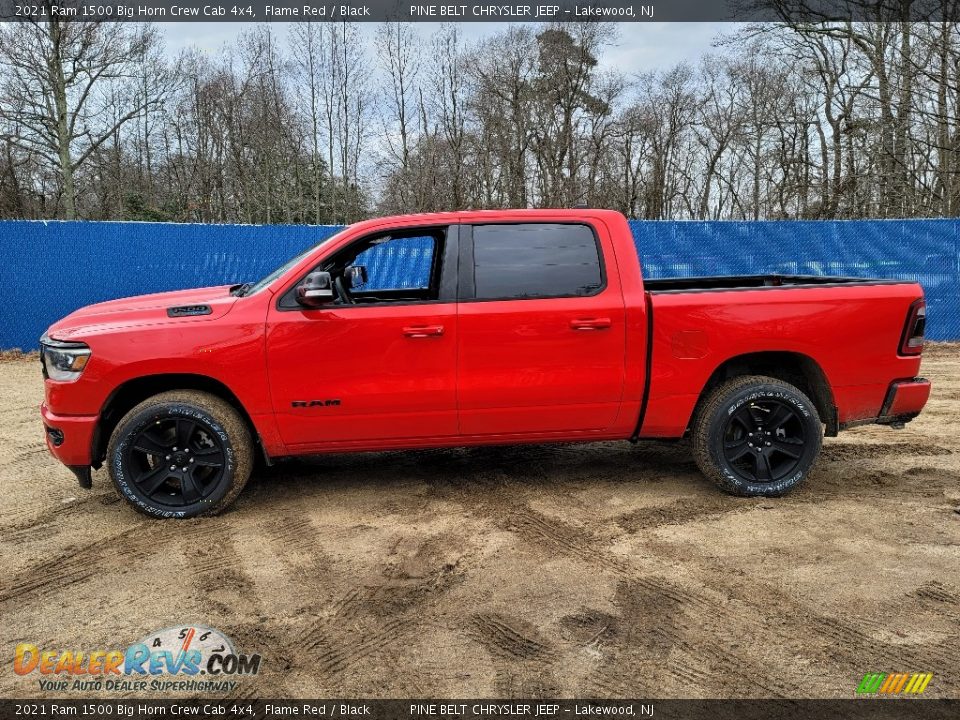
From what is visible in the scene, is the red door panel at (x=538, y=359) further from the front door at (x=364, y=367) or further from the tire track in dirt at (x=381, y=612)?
the tire track in dirt at (x=381, y=612)

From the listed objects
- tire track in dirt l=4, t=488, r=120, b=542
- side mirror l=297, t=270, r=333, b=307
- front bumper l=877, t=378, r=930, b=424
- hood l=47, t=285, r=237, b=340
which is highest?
side mirror l=297, t=270, r=333, b=307

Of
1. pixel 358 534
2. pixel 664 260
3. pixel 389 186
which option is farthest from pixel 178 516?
pixel 389 186

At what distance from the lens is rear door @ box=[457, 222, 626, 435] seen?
157 inches

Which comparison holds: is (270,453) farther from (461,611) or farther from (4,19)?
(4,19)

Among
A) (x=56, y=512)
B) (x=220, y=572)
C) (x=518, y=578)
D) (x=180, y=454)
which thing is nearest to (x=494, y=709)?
(x=518, y=578)

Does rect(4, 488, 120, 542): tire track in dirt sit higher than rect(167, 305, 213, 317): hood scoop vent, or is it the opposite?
rect(167, 305, 213, 317): hood scoop vent

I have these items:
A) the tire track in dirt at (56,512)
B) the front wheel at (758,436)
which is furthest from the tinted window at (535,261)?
the tire track in dirt at (56,512)

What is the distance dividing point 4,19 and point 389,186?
1438cm

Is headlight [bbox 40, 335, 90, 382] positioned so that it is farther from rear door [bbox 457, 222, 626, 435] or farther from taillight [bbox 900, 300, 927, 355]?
taillight [bbox 900, 300, 927, 355]

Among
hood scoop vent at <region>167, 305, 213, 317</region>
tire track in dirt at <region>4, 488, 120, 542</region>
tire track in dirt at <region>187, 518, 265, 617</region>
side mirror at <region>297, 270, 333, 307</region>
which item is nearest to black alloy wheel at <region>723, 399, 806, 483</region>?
side mirror at <region>297, 270, 333, 307</region>

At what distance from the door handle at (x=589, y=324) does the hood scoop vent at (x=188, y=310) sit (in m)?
2.24

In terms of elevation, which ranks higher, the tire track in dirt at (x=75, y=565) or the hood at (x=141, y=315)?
the hood at (x=141, y=315)

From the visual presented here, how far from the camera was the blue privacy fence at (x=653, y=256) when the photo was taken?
1083 cm

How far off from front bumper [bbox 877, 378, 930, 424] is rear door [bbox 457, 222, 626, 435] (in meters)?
1.81
